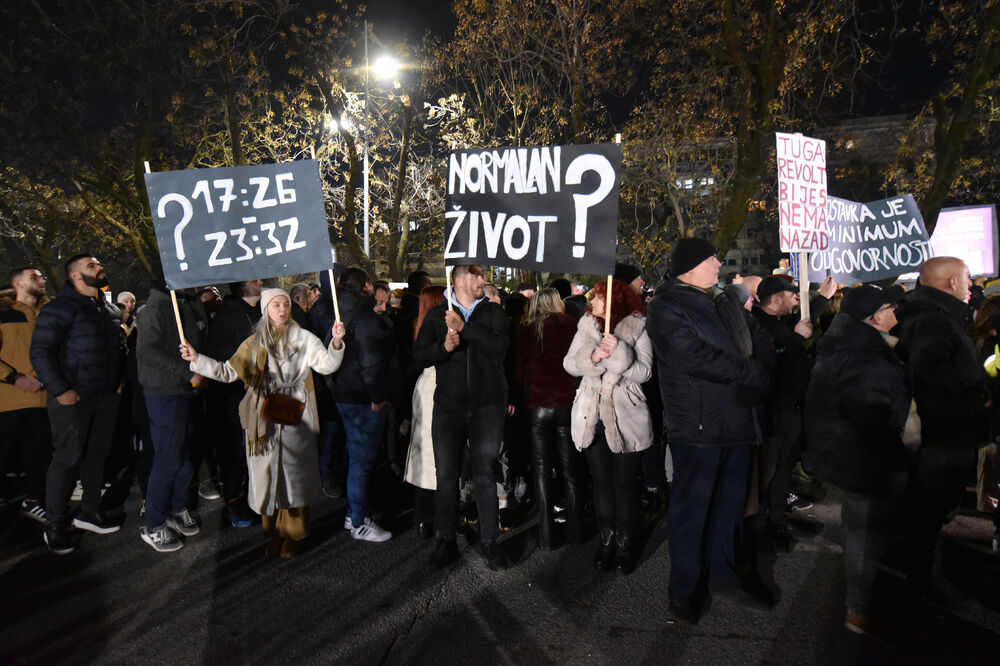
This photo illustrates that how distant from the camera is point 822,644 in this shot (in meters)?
3.58

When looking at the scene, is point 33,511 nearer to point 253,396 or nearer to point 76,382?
point 76,382

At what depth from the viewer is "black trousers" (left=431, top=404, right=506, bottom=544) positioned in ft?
15.3

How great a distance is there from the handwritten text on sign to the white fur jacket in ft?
8.59

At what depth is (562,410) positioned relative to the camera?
16.0ft

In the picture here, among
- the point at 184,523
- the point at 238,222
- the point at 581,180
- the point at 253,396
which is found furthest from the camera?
the point at 184,523

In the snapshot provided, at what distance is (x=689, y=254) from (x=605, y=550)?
2184 mm

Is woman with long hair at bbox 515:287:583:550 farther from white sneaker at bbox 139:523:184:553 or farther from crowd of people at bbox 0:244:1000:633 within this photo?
white sneaker at bbox 139:523:184:553

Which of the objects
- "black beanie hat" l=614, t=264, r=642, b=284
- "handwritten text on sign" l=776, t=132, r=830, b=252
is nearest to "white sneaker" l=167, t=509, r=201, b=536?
"black beanie hat" l=614, t=264, r=642, b=284

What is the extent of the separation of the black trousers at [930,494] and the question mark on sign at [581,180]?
2.43 metres

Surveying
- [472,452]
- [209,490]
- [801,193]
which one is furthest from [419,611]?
[801,193]

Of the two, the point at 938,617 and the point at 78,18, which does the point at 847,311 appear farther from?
the point at 78,18

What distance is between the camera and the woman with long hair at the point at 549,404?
488 centimetres

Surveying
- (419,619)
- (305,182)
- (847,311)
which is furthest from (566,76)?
Answer: (419,619)

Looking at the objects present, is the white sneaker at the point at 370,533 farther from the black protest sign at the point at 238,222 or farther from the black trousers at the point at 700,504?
the black trousers at the point at 700,504
